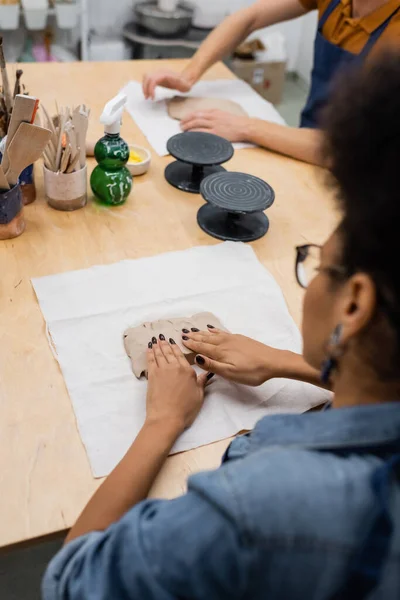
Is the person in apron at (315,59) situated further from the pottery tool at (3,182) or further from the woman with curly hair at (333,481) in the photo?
the woman with curly hair at (333,481)

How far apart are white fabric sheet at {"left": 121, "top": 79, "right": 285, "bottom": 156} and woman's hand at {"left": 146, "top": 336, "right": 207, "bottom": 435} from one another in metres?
0.77

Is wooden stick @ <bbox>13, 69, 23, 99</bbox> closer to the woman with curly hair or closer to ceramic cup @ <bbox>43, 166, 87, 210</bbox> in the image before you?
ceramic cup @ <bbox>43, 166, 87, 210</bbox>

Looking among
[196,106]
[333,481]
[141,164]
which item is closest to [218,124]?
[196,106]

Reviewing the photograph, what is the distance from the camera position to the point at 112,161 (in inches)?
49.9

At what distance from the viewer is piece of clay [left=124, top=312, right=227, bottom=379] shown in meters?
0.96

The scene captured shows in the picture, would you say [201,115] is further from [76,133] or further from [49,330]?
[49,330]

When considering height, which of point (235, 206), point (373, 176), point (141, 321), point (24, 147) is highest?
point (373, 176)

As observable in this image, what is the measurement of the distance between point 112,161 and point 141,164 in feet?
0.58

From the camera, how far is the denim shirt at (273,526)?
1.57 feet

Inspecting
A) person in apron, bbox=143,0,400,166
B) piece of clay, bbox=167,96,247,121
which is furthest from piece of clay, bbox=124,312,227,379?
piece of clay, bbox=167,96,247,121

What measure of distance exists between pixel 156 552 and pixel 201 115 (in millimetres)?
1317

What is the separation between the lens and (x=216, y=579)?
0.50 metres

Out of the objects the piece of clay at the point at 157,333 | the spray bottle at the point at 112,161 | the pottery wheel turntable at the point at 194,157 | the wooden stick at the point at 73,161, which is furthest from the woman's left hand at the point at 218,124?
the piece of clay at the point at 157,333

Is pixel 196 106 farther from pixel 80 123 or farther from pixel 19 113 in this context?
pixel 19 113
